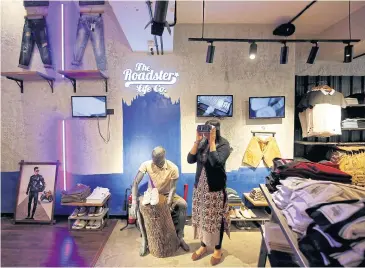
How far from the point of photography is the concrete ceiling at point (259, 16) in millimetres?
2986

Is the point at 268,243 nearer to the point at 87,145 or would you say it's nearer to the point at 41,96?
the point at 87,145

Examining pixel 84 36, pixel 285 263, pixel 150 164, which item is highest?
pixel 84 36

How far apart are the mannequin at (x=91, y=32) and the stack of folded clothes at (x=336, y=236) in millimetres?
3695

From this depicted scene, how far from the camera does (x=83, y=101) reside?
150 inches

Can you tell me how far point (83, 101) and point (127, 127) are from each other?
0.82 metres

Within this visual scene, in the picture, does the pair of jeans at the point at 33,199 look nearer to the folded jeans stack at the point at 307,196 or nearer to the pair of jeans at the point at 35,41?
the pair of jeans at the point at 35,41

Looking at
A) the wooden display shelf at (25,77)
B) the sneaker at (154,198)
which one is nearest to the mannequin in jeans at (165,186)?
the sneaker at (154,198)

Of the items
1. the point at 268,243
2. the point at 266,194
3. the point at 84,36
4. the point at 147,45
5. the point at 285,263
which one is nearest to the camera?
the point at 285,263

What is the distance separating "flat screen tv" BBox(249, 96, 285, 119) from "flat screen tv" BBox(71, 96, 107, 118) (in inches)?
94.6

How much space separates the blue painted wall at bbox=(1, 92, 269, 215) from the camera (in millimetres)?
3840

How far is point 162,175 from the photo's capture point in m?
3.16

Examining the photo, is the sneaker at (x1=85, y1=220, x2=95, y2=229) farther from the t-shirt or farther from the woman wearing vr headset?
the woman wearing vr headset

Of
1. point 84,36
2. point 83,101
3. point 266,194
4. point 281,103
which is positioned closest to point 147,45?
point 84,36

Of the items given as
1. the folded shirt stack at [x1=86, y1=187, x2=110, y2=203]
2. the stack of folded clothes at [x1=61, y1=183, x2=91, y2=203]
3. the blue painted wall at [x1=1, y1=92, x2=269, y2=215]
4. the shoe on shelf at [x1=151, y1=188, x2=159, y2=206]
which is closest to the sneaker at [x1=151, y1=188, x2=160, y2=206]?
the shoe on shelf at [x1=151, y1=188, x2=159, y2=206]
